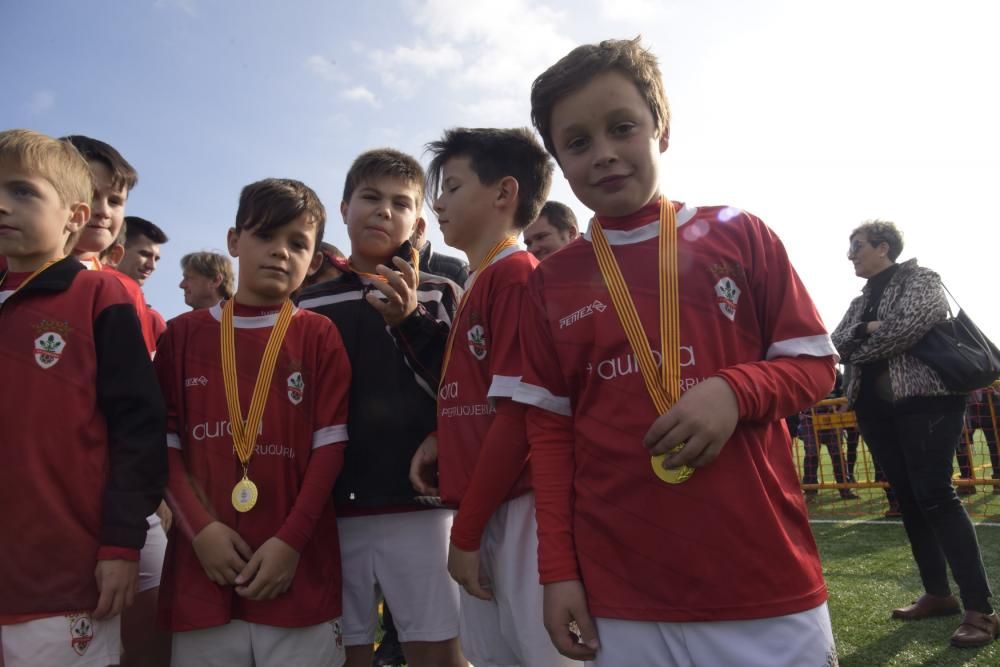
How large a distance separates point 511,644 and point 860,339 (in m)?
3.29

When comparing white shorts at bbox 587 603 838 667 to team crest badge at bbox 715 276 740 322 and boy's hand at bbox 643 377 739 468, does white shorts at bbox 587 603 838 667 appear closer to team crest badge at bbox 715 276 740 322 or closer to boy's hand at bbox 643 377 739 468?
boy's hand at bbox 643 377 739 468

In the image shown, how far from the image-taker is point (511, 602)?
2123mm

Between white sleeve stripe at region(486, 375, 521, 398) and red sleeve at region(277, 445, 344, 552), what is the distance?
784 mm

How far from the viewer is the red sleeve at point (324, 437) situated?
2.29m

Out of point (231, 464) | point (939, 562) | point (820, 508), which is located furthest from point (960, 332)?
point (820, 508)

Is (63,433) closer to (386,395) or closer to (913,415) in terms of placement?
(386,395)

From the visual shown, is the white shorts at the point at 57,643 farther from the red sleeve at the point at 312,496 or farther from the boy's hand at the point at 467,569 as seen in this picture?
the boy's hand at the point at 467,569

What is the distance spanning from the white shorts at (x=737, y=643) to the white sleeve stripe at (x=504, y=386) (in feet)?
2.25

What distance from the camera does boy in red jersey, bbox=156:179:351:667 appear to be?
2242 millimetres

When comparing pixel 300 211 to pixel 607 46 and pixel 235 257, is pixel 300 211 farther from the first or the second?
pixel 607 46

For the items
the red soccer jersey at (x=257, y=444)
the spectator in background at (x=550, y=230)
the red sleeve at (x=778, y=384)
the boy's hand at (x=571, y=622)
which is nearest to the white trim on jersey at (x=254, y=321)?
the red soccer jersey at (x=257, y=444)

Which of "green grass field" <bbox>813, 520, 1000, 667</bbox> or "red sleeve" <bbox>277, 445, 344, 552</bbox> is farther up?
"red sleeve" <bbox>277, 445, 344, 552</bbox>

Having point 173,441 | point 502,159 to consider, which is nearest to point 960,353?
point 502,159

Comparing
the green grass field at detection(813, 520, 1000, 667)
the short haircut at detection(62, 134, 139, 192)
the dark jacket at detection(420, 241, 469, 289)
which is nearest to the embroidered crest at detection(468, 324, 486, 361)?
the short haircut at detection(62, 134, 139, 192)
